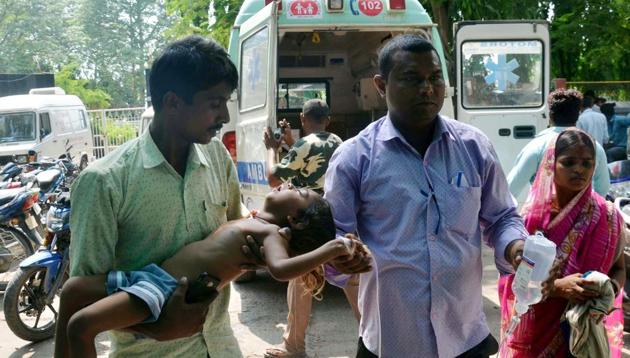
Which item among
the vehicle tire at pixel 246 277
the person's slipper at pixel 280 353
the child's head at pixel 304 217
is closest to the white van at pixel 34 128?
the vehicle tire at pixel 246 277

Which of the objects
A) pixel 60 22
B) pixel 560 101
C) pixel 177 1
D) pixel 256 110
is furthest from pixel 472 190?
pixel 60 22

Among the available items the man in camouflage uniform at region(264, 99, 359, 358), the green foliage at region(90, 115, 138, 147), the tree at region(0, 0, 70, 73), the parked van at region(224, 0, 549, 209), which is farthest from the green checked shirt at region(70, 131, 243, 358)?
the tree at region(0, 0, 70, 73)

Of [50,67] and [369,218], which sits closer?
[369,218]

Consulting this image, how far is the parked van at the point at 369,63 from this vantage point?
5789 millimetres

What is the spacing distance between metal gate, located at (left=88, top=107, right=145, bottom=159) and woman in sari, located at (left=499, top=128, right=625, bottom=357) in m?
19.1

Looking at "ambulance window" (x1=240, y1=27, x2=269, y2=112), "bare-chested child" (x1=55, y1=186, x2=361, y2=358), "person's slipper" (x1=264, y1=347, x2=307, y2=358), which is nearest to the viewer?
"bare-chested child" (x1=55, y1=186, x2=361, y2=358)

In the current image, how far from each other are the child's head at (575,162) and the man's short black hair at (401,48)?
3.35 feet

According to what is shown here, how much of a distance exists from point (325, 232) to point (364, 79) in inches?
248

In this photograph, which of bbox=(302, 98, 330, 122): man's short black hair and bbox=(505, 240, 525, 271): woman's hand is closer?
bbox=(505, 240, 525, 271): woman's hand

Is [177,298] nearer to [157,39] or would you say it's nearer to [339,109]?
[339,109]

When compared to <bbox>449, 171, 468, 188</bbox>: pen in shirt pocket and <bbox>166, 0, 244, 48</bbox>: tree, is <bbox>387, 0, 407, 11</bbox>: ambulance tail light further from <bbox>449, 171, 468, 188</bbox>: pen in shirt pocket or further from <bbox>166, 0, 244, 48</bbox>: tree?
<bbox>166, 0, 244, 48</bbox>: tree

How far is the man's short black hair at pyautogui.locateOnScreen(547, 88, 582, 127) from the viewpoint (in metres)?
4.40

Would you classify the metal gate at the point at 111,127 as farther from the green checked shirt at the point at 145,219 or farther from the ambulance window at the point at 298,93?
the green checked shirt at the point at 145,219

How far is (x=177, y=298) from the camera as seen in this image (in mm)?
1839
